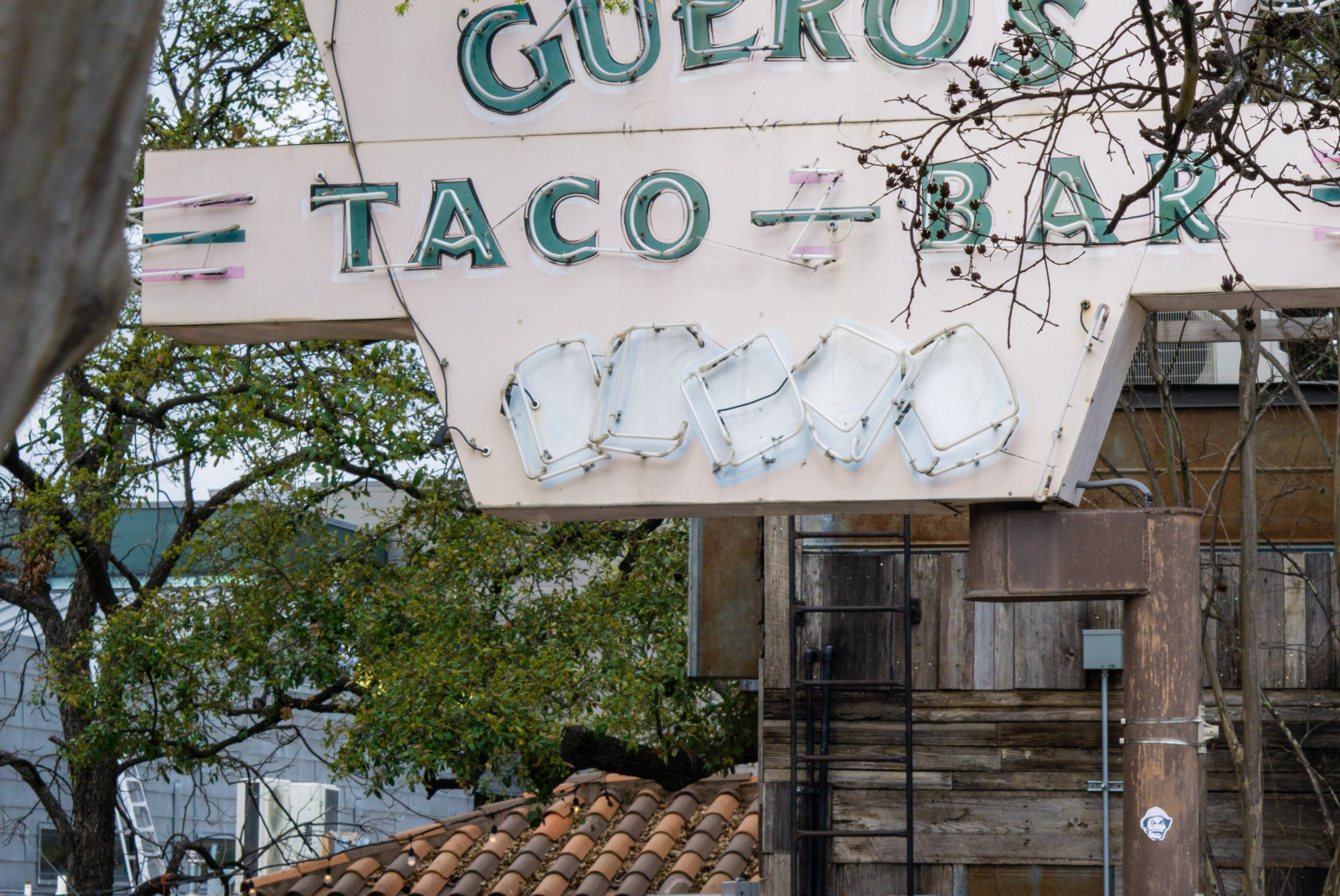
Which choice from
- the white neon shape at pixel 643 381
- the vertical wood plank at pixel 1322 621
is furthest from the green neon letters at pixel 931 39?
the vertical wood plank at pixel 1322 621

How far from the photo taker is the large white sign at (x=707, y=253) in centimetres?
676

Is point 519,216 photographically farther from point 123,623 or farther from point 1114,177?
point 123,623

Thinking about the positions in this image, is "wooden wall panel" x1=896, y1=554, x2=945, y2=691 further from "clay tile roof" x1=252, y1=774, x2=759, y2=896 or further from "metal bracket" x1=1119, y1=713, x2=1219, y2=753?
"clay tile roof" x1=252, y1=774, x2=759, y2=896

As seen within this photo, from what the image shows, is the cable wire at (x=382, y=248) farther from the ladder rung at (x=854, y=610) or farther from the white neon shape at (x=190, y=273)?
the ladder rung at (x=854, y=610)

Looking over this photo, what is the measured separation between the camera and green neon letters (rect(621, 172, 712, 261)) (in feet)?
23.5

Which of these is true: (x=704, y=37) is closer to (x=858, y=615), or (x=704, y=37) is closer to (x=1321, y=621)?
(x=858, y=615)

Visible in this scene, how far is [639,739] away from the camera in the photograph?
43.6 ft

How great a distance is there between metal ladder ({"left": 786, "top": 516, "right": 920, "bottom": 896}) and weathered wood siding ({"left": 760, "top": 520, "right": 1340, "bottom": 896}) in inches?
2.8

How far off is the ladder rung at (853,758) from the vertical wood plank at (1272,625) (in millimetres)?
2101

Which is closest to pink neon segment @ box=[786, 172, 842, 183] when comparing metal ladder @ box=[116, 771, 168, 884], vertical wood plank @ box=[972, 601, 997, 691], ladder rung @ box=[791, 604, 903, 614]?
ladder rung @ box=[791, 604, 903, 614]

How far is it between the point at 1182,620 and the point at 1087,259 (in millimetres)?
1564

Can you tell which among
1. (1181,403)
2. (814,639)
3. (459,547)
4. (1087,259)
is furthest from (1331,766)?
(459,547)

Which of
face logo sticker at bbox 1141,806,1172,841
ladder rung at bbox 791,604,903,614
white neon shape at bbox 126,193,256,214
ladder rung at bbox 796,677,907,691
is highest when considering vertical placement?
white neon shape at bbox 126,193,256,214

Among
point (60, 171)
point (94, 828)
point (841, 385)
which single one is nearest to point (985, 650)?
point (841, 385)
